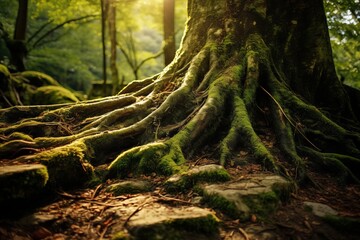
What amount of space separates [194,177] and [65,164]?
144 cm

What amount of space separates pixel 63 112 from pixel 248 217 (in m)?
3.33

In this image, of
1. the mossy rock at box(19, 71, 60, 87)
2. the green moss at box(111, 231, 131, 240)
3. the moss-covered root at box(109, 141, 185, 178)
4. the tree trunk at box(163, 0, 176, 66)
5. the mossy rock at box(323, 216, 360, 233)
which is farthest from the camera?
the mossy rock at box(19, 71, 60, 87)

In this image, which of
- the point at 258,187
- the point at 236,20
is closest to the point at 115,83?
the point at 236,20

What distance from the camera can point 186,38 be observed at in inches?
207

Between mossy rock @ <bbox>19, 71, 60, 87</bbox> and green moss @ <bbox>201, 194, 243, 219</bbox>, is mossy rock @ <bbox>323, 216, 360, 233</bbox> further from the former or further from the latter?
mossy rock @ <bbox>19, 71, 60, 87</bbox>

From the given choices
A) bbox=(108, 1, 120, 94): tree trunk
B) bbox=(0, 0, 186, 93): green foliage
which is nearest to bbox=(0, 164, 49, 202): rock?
bbox=(0, 0, 186, 93): green foliage

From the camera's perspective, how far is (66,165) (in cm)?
286

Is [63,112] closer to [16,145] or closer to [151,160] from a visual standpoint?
[16,145]

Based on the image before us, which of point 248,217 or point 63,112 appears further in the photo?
point 63,112

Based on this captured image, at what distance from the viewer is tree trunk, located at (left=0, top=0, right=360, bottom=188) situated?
343cm

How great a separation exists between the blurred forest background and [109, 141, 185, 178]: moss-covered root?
6800mm

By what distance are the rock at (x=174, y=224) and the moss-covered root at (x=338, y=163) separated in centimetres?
211

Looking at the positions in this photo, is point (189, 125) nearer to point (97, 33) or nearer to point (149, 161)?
point (149, 161)

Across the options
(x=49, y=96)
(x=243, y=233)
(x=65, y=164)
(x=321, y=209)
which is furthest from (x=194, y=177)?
(x=49, y=96)
